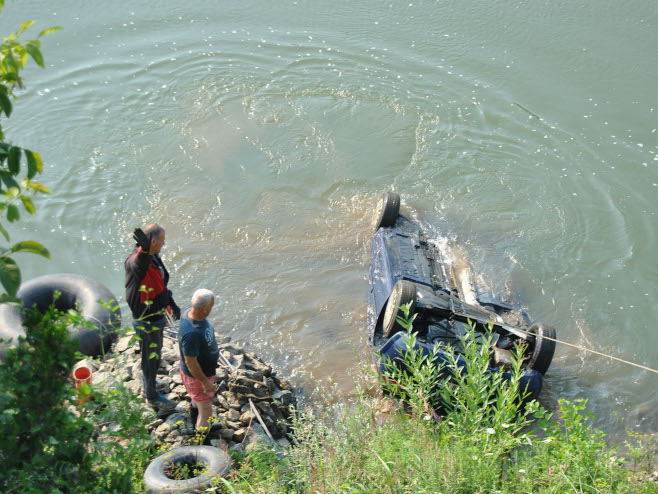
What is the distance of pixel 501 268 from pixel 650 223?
3227 millimetres

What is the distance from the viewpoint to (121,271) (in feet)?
32.1

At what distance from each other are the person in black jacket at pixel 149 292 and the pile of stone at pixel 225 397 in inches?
7.8

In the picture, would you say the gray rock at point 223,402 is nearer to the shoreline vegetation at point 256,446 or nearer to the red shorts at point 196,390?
the red shorts at point 196,390

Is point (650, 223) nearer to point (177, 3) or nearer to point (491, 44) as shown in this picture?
point (491, 44)

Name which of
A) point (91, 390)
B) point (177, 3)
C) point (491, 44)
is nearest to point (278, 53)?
point (177, 3)

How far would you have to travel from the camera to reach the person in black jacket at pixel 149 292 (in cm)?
602

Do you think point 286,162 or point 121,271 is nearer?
point 121,271

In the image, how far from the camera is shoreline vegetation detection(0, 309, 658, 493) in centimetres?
331

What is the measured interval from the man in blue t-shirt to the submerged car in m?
2.08

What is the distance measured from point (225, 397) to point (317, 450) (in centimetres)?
198

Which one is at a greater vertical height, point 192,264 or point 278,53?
point 278,53

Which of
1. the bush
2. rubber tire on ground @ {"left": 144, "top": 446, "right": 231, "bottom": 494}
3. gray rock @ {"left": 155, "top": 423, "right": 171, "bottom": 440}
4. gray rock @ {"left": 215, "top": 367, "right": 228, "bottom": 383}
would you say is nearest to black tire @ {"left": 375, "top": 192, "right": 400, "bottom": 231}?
gray rock @ {"left": 215, "top": 367, "right": 228, "bottom": 383}

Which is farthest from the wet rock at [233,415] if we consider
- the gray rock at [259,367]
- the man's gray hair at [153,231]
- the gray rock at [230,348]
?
the man's gray hair at [153,231]

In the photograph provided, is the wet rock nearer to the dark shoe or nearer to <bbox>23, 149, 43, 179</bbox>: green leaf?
the dark shoe
